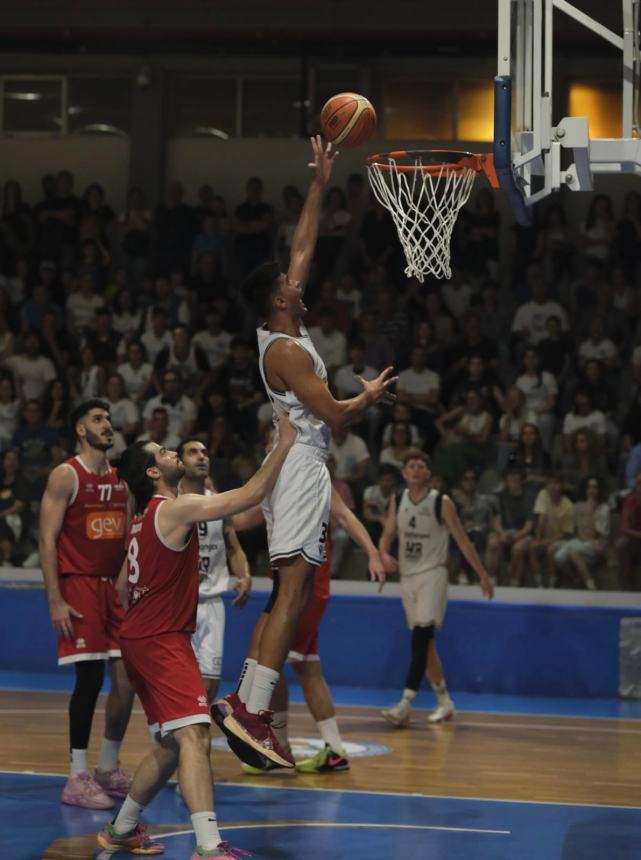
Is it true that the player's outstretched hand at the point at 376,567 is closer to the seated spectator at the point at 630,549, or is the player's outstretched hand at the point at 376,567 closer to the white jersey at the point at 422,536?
the white jersey at the point at 422,536

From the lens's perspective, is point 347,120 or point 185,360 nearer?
point 347,120

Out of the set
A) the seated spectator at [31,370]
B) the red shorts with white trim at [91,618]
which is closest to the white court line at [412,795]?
the red shorts with white trim at [91,618]

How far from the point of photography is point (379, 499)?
11406 mm

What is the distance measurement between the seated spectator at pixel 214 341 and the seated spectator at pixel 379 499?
319cm

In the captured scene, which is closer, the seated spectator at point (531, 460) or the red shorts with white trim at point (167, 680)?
the red shorts with white trim at point (167, 680)

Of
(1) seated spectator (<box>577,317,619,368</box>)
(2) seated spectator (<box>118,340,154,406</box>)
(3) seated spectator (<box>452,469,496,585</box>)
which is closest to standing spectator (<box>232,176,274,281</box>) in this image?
(2) seated spectator (<box>118,340,154,406</box>)

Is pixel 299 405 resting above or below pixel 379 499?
above

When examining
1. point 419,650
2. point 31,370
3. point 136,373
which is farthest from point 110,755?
point 31,370

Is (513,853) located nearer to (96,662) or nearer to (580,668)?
(96,662)

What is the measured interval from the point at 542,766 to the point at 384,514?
3206mm

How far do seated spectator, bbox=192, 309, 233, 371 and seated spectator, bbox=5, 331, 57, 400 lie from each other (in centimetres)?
142

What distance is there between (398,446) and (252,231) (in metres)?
4.80

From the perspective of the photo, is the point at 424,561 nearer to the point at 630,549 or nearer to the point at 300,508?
the point at 630,549

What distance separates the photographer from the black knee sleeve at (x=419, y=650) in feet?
32.1
